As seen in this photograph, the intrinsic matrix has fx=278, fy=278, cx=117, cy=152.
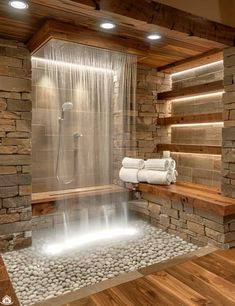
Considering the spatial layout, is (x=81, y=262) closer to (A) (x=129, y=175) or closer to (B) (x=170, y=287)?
(B) (x=170, y=287)

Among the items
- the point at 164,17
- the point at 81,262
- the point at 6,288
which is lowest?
the point at 81,262

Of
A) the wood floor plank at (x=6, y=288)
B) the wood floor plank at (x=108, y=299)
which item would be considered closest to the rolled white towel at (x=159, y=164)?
the wood floor plank at (x=108, y=299)

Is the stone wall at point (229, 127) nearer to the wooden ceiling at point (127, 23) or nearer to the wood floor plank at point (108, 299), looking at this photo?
the wooden ceiling at point (127, 23)

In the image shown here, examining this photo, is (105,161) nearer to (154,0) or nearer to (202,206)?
(202,206)

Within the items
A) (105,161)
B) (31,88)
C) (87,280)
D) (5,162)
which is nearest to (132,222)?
(105,161)

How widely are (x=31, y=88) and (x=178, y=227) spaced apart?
231cm

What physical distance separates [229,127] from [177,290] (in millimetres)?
1798

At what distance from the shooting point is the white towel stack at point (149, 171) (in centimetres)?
351

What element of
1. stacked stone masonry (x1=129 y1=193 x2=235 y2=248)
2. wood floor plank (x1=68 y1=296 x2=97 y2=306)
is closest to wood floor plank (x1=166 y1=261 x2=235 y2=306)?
stacked stone masonry (x1=129 y1=193 x2=235 y2=248)

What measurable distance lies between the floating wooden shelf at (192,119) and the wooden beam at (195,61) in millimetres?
686

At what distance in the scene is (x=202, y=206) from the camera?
112 inches

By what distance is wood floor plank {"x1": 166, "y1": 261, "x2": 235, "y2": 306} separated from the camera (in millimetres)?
1960

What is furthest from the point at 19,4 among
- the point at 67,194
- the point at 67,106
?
the point at 67,194

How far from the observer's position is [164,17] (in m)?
2.43
